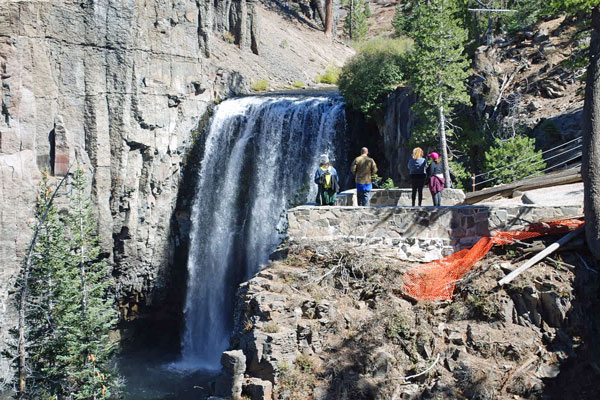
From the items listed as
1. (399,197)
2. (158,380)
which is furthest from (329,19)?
(399,197)

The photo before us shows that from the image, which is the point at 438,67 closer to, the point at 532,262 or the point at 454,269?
the point at 454,269

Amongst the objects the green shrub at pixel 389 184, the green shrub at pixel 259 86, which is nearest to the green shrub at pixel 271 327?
the green shrub at pixel 389 184

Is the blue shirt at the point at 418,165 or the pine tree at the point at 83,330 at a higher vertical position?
the blue shirt at the point at 418,165

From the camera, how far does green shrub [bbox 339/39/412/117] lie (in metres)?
24.0

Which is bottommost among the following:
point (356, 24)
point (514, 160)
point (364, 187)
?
point (364, 187)

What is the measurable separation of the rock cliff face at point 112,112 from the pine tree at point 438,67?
11.6m

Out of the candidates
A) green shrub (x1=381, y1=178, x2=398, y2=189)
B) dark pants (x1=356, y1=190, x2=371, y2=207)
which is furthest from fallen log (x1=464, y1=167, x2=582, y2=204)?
green shrub (x1=381, y1=178, x2=398, y2=189)

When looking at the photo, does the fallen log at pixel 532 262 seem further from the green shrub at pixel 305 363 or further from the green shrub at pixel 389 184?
the green shrub at pixel 389 184

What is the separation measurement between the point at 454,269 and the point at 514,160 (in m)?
7.73

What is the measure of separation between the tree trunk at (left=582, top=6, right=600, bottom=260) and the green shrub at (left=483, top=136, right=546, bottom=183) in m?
6.52

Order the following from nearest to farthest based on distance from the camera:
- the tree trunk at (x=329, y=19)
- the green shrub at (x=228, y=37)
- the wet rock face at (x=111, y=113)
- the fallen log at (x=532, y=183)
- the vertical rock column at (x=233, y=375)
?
1. the vertical rock column at (x=233, y=375)
2. the fallen log at (x=532, y=183)
3. the wet rock face at (x=111, y=113)
4. the green shrub at (x=228, y=37)
5. the tree trunk at (x=329, y=19)

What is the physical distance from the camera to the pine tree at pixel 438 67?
19406 mm

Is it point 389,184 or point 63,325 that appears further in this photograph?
point 389,184

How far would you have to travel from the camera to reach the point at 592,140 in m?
10.3
